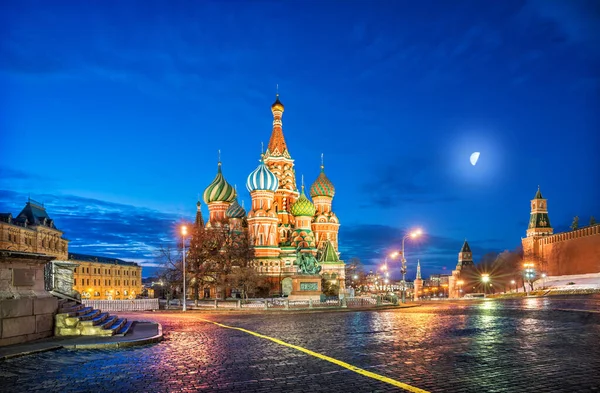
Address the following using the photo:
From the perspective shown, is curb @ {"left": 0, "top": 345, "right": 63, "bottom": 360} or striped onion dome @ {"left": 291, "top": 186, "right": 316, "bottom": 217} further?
striped onion dome @ {"left": 291, "top": 186, "right": 316, "bottom": 217}

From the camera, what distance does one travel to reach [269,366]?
10.4 metres

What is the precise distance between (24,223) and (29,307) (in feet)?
224

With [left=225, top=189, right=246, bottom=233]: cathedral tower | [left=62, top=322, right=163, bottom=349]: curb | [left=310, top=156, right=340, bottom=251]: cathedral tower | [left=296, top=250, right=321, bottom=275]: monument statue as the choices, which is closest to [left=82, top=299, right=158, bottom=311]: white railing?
[left=296, top=250, right=321, bottom=275]: monument statue

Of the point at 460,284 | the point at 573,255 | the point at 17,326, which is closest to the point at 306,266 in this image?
the point at 17,326

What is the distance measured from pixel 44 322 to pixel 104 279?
95.0 meters

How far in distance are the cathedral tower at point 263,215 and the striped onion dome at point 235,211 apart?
211 inches

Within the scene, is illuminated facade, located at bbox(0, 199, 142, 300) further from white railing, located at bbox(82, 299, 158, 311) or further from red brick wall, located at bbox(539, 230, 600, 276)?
red brick wall, located at bbox(539, 230, 600, 276)

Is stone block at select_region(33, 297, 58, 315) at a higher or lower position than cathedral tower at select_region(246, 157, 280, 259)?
lower

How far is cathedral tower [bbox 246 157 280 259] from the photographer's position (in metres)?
71.1

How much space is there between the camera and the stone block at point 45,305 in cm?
1393

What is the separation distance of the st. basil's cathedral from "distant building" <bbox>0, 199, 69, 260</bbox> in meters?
23.2

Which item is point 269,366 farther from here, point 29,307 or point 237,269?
point 237,269

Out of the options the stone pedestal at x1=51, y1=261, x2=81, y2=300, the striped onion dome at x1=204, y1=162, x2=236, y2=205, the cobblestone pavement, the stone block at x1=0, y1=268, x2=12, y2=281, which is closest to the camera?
the cobblestone pavement

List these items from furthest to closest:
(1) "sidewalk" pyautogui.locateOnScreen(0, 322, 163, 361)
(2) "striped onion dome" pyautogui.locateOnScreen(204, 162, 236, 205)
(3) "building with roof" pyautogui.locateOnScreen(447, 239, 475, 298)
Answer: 1. (3) "building with roof" pyautogui.locateOnScreen(447, 239, 475, 298)
2. (2) "striped onion dome" pyautogui.locateOnScreen(204, 162, 236, 205)
3. (1) "sidewalk" pyautogui.locateOnScreen(0, 322, 163, 361)
